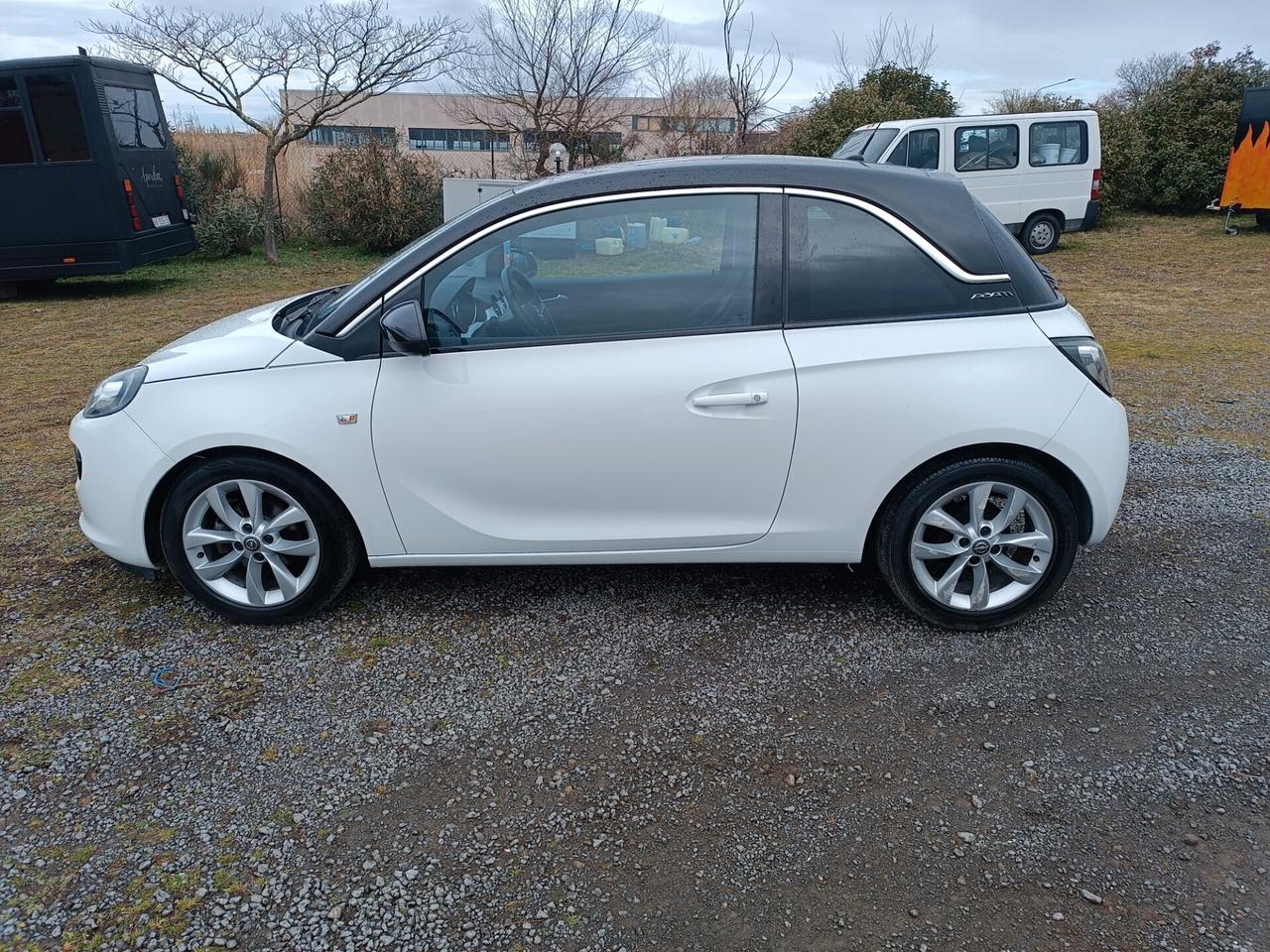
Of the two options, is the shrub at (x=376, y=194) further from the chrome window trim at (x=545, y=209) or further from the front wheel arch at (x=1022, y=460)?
the front wheel arch at (x=1022, y=460)

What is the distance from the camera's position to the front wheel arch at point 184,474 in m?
3.58

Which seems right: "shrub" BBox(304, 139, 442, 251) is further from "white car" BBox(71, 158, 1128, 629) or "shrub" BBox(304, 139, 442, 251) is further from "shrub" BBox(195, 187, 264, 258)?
"white car" BBox(71, 158, 1128, 629)

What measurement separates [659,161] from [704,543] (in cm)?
149

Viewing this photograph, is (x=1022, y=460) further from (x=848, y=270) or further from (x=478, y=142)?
(x=478, y=142)

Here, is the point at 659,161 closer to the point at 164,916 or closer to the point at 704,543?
the point at 704,543

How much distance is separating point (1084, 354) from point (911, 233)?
771mm

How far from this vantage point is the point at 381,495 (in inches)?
141

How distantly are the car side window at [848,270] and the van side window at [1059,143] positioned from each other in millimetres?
12495

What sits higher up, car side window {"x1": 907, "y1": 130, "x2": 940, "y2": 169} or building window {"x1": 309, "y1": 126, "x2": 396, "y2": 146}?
building window {"x1": 309, "y1": 126, "x2": 396, "y2": 146}

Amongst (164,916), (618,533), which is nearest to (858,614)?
(618,533)

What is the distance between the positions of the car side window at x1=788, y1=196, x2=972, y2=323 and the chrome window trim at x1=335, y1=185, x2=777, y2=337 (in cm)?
21

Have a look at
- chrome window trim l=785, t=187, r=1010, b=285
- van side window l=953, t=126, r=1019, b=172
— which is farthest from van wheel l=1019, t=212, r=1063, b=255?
chrome window trim l=785, t=187, r=1010, b=285

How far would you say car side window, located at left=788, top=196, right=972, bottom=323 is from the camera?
3.50 metres

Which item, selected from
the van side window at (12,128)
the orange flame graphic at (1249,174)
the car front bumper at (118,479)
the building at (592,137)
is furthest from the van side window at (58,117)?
the orange flame graphic at (1249,174)
